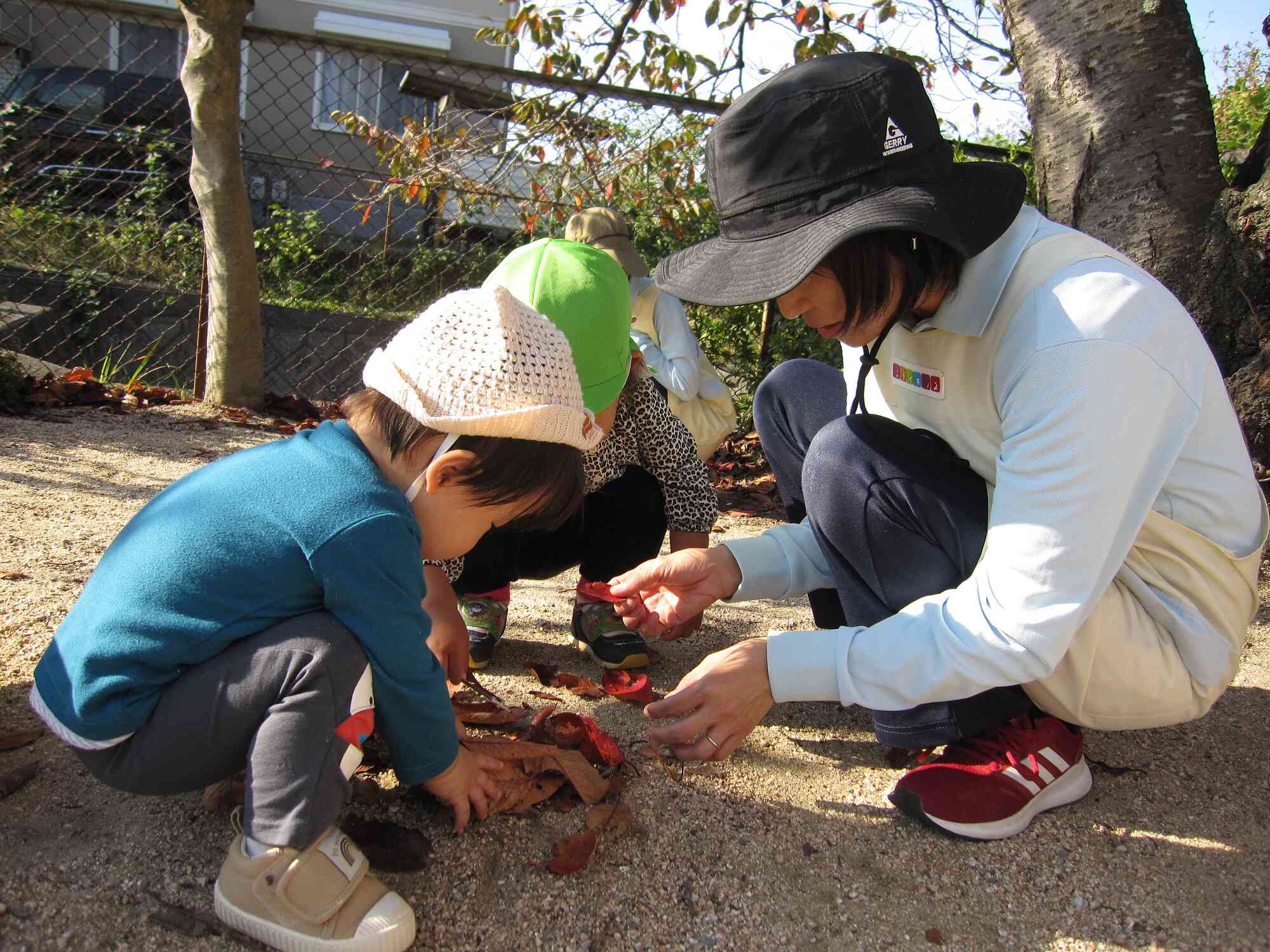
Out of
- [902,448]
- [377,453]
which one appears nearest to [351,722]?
[377,453]

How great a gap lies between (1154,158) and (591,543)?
1930 millimetres

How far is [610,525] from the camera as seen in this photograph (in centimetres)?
248

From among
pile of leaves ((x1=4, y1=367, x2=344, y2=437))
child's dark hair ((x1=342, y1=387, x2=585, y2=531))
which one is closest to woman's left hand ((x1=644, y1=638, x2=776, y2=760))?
child's dark hair ((x1=342, y1=387, x2=585, y2=531))

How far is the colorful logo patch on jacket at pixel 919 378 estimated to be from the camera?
1.79 meters

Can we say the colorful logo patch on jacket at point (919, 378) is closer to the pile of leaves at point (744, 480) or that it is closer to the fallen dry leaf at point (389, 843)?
the fallen dry leaf at point (389, 843)

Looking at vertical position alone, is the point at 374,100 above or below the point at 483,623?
above

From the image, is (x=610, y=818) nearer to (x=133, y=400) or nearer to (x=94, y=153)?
(x=133, y=400)

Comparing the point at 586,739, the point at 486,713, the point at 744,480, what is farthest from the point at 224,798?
the point at 744,480

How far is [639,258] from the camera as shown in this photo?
13.1 feet

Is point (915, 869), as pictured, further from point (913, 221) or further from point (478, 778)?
point (913, 221)

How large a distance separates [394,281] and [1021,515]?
5.22 metres

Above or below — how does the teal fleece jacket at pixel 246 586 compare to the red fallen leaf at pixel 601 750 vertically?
above

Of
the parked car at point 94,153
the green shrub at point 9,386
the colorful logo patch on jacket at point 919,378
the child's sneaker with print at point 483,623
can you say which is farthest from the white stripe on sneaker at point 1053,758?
the parked car at point 94,153

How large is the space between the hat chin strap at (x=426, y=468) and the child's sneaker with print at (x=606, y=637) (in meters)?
0.89
